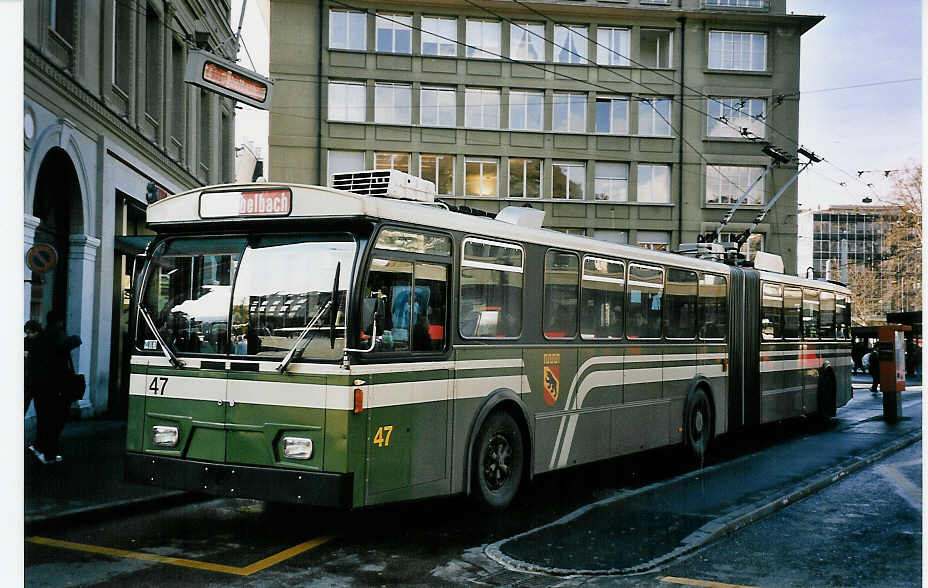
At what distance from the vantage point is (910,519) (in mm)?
8758

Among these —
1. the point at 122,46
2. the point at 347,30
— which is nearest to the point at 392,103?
the point at 347,30

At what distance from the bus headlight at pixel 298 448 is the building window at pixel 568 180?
3458 centimetres

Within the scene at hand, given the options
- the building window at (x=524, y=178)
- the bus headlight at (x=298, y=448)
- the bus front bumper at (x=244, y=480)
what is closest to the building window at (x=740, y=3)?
the building window at (x=524, y=178)

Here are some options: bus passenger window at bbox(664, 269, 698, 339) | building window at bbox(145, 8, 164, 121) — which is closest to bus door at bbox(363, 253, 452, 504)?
bus passenger window at bbox(664, 269, 698, 339)

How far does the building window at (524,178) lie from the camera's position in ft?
134

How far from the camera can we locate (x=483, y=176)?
134ft

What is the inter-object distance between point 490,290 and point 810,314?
1068cm

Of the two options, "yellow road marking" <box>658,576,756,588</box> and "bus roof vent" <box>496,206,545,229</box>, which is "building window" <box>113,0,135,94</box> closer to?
"bus roof vent" <box>496,206,545,229</box>

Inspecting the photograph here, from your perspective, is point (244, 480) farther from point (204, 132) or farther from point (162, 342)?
point (204, 132)

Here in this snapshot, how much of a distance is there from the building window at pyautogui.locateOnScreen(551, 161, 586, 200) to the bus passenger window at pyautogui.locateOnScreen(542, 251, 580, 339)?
31.2 metres

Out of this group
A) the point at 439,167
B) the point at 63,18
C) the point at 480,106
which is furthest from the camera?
the point at 439,167

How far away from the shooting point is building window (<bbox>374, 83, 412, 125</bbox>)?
1570 inches

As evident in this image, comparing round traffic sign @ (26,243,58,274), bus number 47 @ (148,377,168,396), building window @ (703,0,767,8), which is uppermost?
building window @ (703,0,767,8)

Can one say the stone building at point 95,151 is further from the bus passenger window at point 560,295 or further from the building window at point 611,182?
the building window at point 611,182
